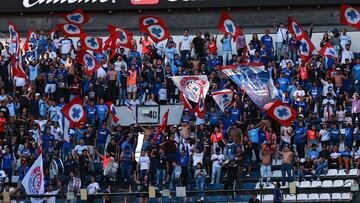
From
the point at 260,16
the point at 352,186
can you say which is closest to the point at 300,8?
the point at 260,16

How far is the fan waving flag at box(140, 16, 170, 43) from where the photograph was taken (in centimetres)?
5153

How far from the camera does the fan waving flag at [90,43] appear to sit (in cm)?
5188

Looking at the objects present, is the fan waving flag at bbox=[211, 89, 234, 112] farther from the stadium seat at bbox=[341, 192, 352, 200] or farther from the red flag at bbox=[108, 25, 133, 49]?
the stadium seat at bbox=[341, 192, 352, 200]

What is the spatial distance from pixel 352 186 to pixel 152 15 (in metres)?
16.2

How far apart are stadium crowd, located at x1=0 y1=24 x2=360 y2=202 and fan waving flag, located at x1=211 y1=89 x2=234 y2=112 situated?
26 centimetres

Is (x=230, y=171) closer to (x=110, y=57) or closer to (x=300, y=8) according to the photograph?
(x=110, y=57)

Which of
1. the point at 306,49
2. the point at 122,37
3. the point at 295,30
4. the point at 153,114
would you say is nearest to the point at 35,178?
the point at 153,114

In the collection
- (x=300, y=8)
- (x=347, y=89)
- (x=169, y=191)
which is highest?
(x=300, y=8)

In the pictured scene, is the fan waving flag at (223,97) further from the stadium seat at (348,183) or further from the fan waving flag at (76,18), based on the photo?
the fan waving flag at (76,18)

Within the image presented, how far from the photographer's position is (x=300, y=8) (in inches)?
A: 2185

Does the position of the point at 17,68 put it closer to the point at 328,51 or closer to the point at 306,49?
the point at 306,49

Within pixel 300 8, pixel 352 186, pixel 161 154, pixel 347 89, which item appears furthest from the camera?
pixel 300 8

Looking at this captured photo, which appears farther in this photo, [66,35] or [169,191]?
[66,35]

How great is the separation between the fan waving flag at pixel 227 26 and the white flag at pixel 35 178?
1128 centimetres
